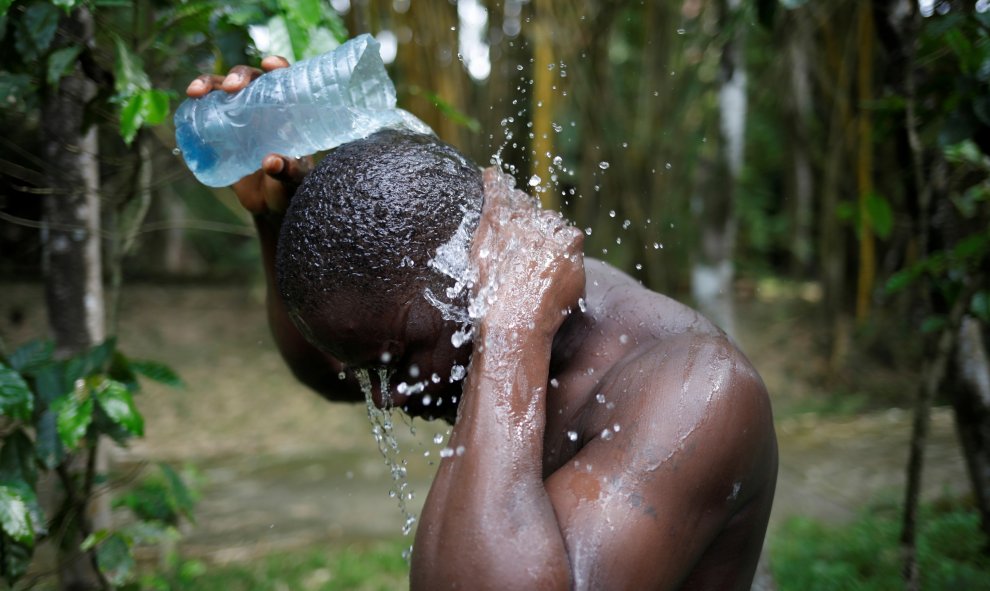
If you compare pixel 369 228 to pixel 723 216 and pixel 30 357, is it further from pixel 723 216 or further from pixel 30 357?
pixel 723 216

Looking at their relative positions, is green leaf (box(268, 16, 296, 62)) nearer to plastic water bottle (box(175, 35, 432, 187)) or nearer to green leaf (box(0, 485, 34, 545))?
plastic water bottle (box(175, 35, 432, 187))

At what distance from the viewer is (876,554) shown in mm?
3842

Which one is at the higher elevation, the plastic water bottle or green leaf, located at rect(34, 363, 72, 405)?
the plastic water bottle

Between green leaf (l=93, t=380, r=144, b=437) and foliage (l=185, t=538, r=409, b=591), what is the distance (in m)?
1.90

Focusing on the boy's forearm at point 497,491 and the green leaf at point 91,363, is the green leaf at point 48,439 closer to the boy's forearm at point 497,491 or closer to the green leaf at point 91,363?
the green leaf at point 91,363

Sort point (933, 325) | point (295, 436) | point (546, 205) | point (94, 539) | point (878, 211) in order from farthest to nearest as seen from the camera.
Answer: point (295, 436)
point (546, 205)
point (878, 211)
point (933, 325)
point (94, 539)

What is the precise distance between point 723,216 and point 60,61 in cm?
319

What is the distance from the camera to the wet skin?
1.25 metres

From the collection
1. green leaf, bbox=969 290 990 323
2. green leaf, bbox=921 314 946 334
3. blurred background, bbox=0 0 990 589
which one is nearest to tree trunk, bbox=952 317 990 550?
blurred background, bbox=0 0 990 589

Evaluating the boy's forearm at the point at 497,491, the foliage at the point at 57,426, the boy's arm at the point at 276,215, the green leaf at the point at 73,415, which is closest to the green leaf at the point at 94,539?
the foliage at the point at 57,426

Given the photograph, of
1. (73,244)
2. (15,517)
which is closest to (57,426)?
(15,517)

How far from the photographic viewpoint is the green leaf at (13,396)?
1834mm

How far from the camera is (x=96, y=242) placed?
2557 millimetres

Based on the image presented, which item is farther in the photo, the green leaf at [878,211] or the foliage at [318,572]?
the foliage at [318,572]
